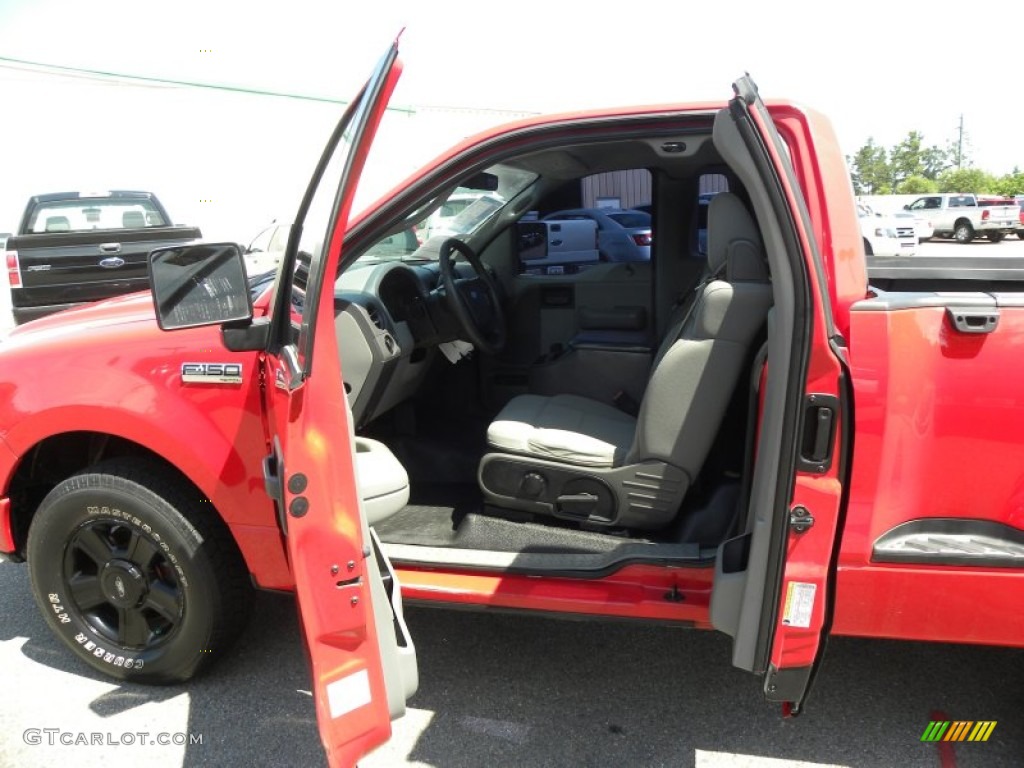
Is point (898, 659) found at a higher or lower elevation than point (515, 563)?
lower

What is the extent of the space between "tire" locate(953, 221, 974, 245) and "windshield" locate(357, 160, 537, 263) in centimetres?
2486

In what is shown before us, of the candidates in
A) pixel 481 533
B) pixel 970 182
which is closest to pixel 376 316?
pixel 481 533

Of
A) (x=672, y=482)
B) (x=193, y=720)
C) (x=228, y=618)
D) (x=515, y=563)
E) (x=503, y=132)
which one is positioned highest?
(x=503, y=132)

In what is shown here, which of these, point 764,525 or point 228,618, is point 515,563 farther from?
point 228,618

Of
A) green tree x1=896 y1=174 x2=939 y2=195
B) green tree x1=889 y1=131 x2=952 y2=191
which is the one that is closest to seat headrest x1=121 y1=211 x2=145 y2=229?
green tree x1=896 y1=174 x2=939 y2=195

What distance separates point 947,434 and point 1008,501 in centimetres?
24

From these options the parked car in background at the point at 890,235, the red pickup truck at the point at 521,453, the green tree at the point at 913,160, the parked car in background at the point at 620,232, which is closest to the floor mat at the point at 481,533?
the red pickup truck at the point at 521,453

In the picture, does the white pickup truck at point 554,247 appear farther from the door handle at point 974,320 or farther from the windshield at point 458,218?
the door handle at point 974,320

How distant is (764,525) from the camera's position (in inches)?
75.9

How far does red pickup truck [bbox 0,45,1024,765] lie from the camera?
72.3 inches

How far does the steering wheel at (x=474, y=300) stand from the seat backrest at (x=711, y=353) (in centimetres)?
106

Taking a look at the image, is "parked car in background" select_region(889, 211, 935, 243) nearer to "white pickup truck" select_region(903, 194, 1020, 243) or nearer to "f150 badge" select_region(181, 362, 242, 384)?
"white pickup truck" select_region(903, 194, 1020, 243)

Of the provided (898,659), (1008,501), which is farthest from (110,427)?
(898,659)

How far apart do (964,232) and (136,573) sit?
88.7 feet
